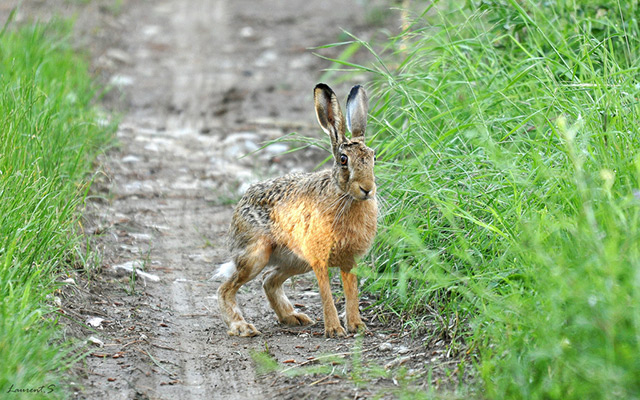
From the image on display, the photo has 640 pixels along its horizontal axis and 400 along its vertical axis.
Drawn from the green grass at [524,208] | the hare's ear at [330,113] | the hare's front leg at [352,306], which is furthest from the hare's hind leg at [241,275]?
the hare's ear at [330,113]

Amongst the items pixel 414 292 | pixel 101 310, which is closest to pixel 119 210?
pixel 101 310

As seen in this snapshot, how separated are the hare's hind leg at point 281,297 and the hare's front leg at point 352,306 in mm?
395

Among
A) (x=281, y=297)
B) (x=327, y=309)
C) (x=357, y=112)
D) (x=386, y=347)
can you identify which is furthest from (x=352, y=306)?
(x=357, y=112)

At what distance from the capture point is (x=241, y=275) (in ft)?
15.6

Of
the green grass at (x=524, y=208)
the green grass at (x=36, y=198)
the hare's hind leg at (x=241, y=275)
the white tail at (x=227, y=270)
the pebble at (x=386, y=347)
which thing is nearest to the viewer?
the green grass at (x=524, y=208)

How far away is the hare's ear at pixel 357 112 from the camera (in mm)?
4490

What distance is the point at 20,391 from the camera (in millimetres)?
2916

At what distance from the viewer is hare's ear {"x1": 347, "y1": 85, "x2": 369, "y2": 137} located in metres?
4.49

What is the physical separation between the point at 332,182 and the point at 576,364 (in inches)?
81.2

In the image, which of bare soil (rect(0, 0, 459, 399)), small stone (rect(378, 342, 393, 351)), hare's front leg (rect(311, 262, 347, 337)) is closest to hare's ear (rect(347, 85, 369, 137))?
hare's front leg (rect(311, 262, 347, 337))

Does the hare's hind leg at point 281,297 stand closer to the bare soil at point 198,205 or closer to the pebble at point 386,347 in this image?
the bare soil at point 198,205

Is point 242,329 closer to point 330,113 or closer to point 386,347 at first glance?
point 386,347

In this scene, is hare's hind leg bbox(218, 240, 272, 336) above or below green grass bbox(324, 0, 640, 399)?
below

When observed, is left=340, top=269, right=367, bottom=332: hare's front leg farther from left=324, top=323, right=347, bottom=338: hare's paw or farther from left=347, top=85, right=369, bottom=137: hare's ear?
left=347, top=85, right=369, bottom=137: hare's ear
